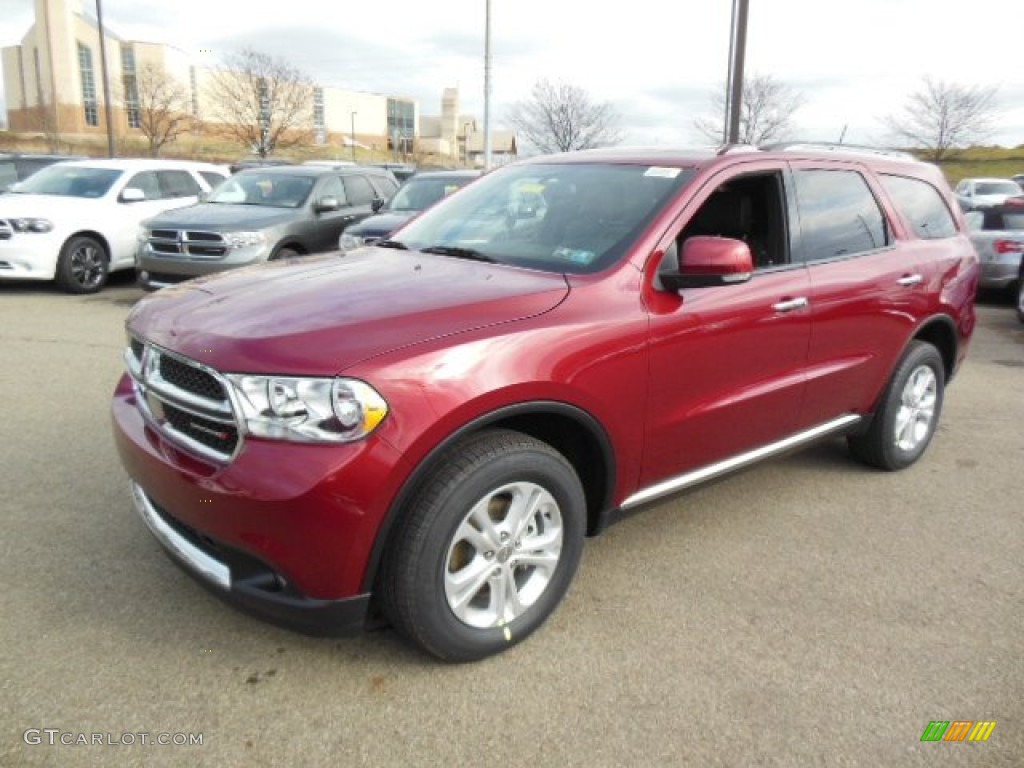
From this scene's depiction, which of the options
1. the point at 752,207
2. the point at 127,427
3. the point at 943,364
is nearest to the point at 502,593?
the point at 127,427

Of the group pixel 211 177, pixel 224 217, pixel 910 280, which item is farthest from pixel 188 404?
pixel 211 177

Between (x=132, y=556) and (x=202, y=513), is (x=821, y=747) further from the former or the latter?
(x=132, y=556)

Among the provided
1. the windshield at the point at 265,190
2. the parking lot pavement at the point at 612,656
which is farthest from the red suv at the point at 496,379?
the windshield at the point at 265,190

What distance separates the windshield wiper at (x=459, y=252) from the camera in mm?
3373

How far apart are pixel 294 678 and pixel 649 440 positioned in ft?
4.97

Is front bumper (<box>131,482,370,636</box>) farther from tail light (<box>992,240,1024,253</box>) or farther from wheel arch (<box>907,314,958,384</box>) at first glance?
tail light (<box>992,240,1024,253</box>)

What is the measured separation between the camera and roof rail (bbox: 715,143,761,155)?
12.0ft

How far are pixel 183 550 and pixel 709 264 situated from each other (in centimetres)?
208

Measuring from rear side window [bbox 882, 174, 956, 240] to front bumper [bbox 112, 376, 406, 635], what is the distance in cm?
349

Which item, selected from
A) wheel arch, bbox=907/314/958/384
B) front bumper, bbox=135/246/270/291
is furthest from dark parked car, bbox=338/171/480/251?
wheel arch, bbox=907/314/958/384

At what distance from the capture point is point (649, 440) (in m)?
3.11

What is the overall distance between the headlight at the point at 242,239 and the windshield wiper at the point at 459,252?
6.08 metres

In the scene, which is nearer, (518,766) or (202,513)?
(518,766)

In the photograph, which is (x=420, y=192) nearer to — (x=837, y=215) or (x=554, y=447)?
(x=837, y=215)
